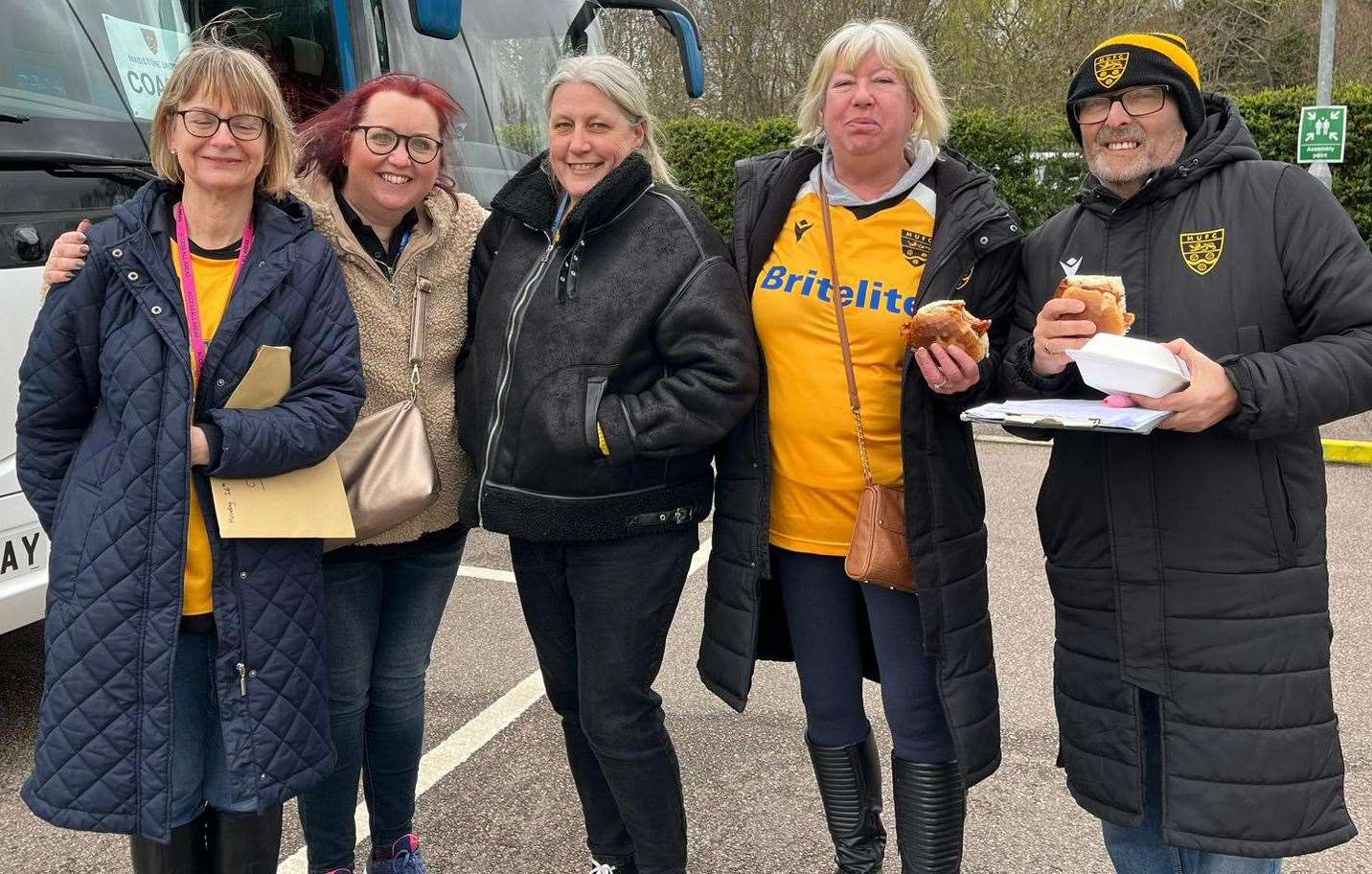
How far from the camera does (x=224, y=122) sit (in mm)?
2037

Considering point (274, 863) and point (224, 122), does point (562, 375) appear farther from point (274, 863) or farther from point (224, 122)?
point (274, 863)

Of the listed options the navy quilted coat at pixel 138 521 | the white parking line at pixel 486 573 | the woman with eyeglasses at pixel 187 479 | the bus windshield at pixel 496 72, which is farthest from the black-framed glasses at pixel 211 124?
the white parking line at pixel 486 573

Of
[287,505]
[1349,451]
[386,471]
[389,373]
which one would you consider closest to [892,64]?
[389,373]

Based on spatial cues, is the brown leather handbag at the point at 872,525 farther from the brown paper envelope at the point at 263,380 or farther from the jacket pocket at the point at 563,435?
the brown paper envelope at the point at 263,380

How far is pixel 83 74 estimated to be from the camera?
3537 millimetres

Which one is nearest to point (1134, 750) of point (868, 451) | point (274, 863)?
point (868, 451)

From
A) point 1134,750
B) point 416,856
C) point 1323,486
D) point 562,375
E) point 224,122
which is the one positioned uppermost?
point 224,122

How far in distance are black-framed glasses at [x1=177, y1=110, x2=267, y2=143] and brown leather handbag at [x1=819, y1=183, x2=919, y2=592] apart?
1.17 meters

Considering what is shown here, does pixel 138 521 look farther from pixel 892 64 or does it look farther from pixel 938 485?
pixel 892 64

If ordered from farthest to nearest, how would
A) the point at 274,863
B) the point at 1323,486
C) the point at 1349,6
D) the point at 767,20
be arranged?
1. the point at 1349,6
2. the point at 767,20
3. the point at 274,863
4. the point at 1323,486

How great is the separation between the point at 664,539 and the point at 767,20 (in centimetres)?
1600

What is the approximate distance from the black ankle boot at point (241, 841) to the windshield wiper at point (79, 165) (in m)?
1.77

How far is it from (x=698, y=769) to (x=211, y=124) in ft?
7.55

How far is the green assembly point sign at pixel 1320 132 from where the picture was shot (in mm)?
8750
